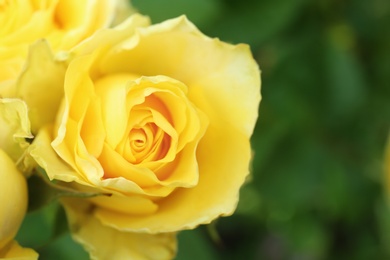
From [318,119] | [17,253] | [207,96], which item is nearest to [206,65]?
[207,96]

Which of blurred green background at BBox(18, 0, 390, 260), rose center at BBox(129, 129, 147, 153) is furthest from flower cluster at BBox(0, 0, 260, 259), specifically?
blurred green background at BBox(18, 0, 390, 260)

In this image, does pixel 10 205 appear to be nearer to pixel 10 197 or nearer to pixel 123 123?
pixel 10 197

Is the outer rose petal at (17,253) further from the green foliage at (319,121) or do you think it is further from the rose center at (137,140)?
the green foliage at (319,121)

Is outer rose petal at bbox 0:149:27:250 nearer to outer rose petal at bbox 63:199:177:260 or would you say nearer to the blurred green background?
outer rose petal at bbox 63:199:177:260

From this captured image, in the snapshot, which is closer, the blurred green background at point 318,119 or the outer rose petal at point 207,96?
the outer rose petal at point 207,96

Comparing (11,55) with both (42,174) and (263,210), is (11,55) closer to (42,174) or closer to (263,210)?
(42,174)

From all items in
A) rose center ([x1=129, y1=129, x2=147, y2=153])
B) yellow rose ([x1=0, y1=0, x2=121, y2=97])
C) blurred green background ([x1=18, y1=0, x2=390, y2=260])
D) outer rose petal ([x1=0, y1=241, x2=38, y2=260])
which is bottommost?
blurred green background ([x1=18, y1=0, x2=390, y2=260])

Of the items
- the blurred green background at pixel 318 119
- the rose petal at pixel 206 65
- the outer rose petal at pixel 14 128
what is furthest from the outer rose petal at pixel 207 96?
the blurred green background at pixel 318 119
